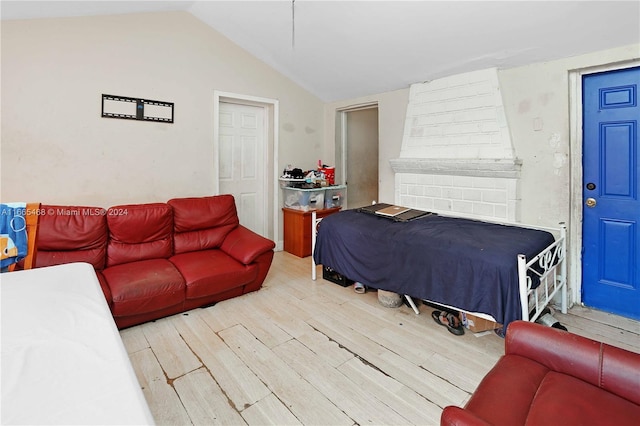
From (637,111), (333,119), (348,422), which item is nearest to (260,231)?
(333,119)

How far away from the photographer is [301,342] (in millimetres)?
2361

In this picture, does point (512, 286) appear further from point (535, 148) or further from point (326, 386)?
point (535, 148)

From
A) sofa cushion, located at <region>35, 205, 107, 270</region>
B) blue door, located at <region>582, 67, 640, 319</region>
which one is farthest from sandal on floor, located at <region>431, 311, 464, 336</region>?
sofa cushion, located at <region>35, 205, 107, 270</region>

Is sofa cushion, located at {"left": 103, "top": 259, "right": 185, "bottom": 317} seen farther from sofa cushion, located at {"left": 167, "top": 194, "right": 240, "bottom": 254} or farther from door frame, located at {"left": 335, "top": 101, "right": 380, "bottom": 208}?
door frame, located at {"left": 335, "top": 101, "right": 380, "bottom": 208}

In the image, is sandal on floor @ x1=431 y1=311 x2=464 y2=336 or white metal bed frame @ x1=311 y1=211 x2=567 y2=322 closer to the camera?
white metal bed frame @ x1=311 y1=211 x2=567 y2=322

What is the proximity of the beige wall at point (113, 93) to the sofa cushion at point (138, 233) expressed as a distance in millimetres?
500

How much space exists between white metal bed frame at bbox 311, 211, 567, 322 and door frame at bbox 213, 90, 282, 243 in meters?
2.39

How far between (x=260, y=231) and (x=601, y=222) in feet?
12.3

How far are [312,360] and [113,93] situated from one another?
3.13 m

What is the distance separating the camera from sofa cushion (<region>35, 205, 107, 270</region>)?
104 inches

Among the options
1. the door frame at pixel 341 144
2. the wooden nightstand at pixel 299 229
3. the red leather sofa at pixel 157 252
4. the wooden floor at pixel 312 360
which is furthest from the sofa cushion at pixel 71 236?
the door frame at pixel 341 144

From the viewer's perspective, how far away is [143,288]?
2.49m

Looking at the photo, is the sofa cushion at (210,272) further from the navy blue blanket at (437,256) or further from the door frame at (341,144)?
the door frame at (341,144)

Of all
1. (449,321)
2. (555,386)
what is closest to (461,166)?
(449,321)
